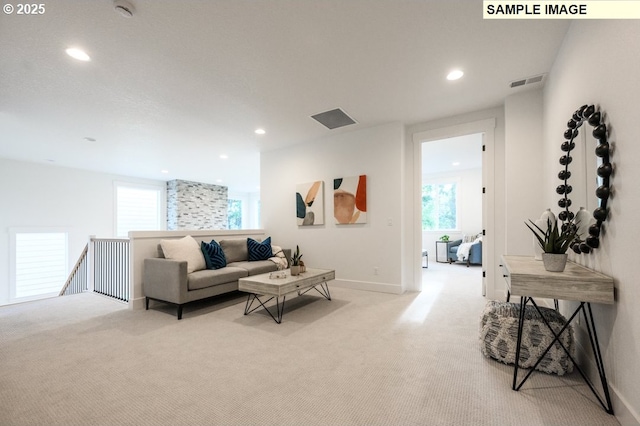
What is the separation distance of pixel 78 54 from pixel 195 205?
7038 millimetres

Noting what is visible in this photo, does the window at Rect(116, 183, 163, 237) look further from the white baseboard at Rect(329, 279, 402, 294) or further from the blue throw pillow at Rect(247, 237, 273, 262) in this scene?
the white baseboard at Rect(329, 279, 402, 294)

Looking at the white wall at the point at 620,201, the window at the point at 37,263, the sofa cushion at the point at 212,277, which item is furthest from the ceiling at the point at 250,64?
the window at the point at 37,263

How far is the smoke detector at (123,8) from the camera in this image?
1871 mm

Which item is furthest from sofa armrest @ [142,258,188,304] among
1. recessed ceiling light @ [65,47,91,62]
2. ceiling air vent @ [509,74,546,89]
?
ceiling air vent @ [509,74,546,89]

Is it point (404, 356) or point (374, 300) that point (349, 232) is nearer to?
point (374, 300)

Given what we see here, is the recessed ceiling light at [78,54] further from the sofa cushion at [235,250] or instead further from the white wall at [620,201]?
the white wall at [620,201]

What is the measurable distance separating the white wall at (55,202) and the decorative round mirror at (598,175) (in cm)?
925

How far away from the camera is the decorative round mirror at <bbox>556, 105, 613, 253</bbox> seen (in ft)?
5.18

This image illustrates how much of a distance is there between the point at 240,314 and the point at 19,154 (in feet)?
20.2

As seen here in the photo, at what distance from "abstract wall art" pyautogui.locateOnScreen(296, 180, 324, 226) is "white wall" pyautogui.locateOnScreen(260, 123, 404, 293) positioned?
0.32 feet

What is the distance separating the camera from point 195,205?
909 cm

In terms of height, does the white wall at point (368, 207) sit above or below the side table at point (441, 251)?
above

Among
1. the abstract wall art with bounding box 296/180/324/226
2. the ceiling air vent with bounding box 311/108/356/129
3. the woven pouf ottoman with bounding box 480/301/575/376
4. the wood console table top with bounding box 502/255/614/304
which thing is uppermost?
the ceiling air vent with bounding box 311/108/356/129

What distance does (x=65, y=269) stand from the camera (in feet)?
21.8
